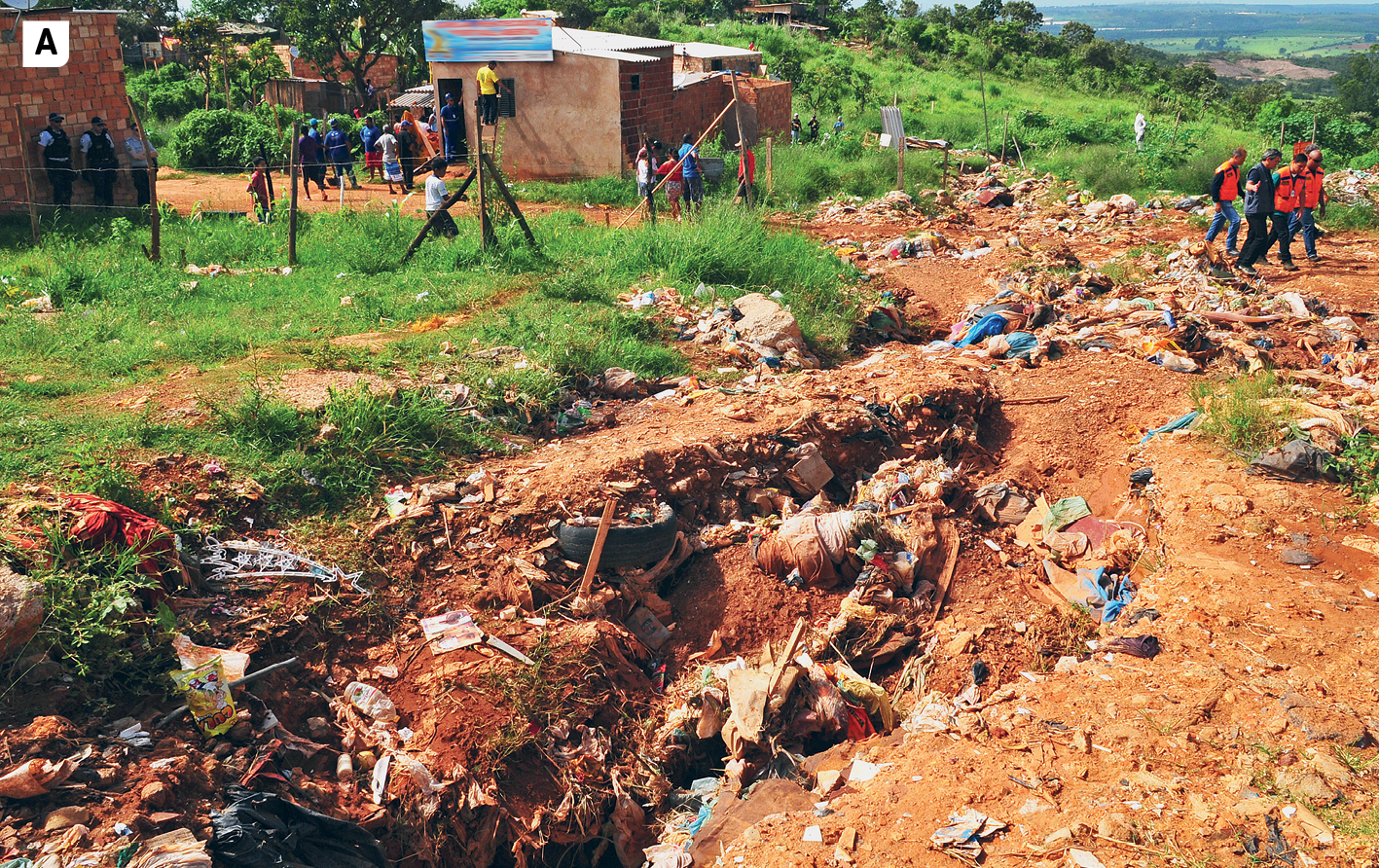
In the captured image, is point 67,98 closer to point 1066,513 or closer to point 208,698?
point 208,698

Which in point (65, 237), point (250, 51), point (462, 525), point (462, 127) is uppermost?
point (250, 51)

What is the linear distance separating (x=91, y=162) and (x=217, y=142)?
5.09 metres

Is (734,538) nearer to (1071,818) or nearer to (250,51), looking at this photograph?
(1071,818)

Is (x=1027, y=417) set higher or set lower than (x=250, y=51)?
lower

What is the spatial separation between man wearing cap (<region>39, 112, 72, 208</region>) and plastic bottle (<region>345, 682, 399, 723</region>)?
9.50m

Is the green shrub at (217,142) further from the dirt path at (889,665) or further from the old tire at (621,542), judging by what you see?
the old tire at (621,542)

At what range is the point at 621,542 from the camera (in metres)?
5.35

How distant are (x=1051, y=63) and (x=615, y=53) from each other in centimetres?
2462

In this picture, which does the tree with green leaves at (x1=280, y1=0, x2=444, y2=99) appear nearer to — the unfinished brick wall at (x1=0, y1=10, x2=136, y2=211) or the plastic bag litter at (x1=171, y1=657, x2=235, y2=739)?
the unfinished brick wall at (x1=0, y1=10, x2=136, y2=211)

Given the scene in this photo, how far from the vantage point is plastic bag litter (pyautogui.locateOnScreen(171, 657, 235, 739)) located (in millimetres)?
4059

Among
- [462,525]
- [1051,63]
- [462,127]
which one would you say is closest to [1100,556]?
[462,525]

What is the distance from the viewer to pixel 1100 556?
566cm

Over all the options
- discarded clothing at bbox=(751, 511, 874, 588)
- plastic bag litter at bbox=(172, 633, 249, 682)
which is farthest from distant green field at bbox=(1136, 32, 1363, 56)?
plastic bag litter at bbox=(172, 633, 249, 682)

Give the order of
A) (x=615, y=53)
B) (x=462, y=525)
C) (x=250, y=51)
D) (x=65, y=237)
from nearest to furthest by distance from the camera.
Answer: (x=462, y=525), (x=65, y=237), (x=615, y=53), (x=250, y=51)
